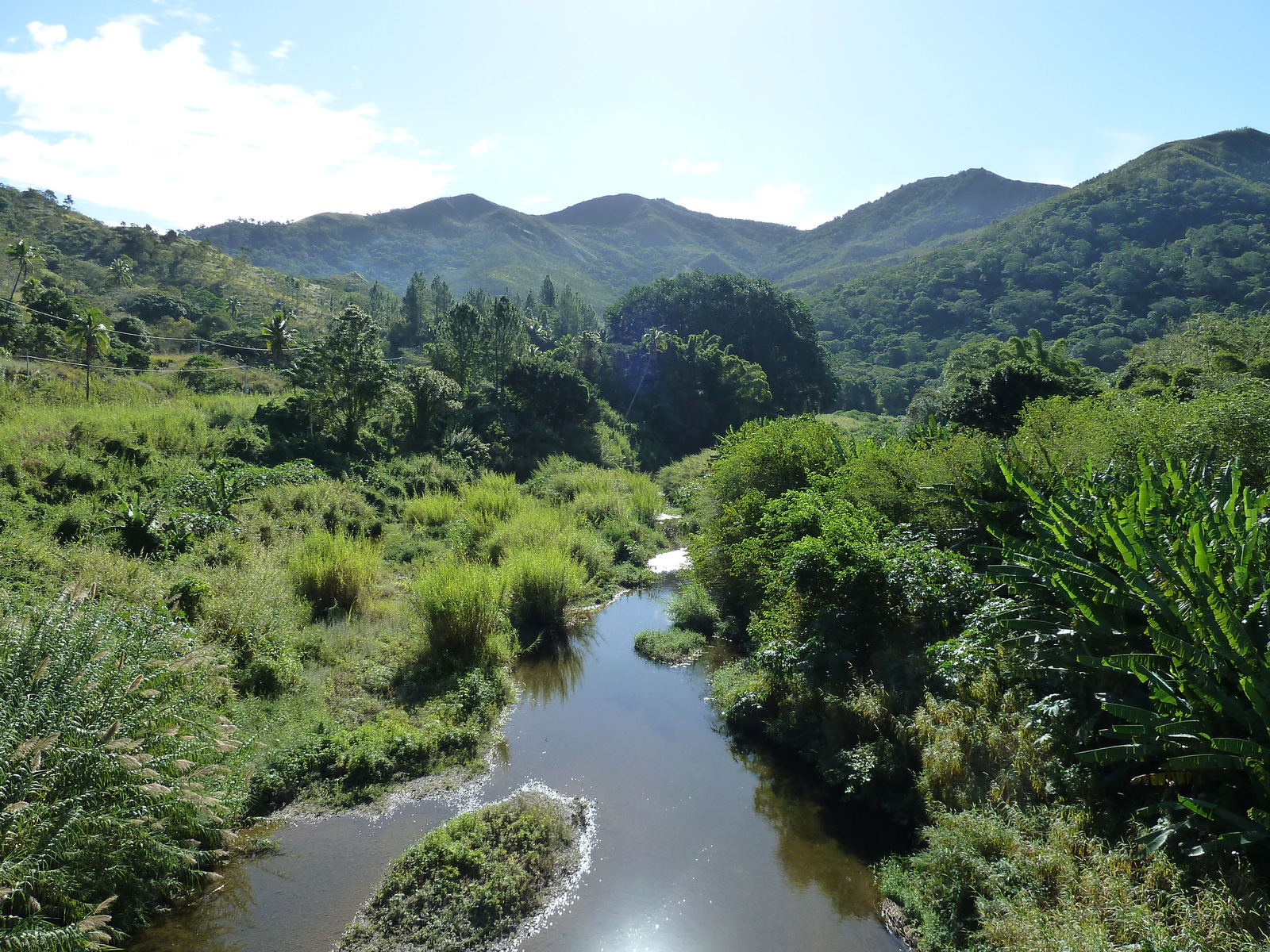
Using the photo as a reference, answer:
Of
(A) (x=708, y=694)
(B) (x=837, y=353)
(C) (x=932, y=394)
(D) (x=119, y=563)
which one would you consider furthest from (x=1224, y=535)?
(B) (x=837, y=353)

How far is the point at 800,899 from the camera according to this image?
22.1ft

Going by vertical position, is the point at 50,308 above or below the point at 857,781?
above

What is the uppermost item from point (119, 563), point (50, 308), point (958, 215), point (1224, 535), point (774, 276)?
point (958, 215)

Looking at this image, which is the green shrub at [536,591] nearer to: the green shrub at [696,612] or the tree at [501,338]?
the green shrub at [696,612]

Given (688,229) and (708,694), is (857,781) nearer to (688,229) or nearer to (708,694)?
(708,694)

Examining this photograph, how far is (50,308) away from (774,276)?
442 ft

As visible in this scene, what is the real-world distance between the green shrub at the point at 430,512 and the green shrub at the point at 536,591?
5644 millimetres

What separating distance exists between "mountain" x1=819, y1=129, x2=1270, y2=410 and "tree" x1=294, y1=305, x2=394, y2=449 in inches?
1966

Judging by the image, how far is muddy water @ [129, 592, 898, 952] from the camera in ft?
20.3

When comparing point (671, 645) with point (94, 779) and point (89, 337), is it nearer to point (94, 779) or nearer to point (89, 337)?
point (94, 779)

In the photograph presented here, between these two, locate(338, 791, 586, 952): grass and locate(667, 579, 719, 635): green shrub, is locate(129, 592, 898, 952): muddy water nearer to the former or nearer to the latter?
locate(338, 791, 586, 952): grass

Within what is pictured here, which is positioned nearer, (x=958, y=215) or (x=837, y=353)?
(x=837, y=353)

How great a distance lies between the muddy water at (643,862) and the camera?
6.18m

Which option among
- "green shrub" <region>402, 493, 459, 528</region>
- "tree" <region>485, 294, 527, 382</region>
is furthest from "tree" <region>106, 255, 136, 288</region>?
"green shrub" <region>402, 493, 459, 528</region>
